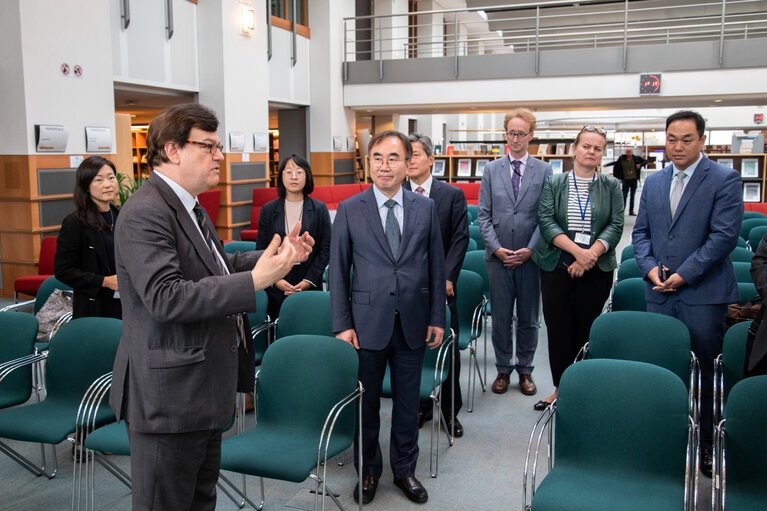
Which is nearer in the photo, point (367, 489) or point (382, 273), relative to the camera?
point (382, 273)

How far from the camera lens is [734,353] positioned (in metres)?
3.13

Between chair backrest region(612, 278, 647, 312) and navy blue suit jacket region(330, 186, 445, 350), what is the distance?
162cm

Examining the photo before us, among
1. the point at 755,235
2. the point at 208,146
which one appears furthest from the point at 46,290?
the point at 755,235

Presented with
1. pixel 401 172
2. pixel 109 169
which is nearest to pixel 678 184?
pixel 401 172

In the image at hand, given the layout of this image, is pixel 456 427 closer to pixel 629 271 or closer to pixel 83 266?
pixel 629 271

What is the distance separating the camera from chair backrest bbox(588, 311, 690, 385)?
10.3 feet

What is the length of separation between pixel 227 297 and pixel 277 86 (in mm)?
10607

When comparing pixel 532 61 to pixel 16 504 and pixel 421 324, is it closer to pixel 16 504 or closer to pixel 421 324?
pixel 421 324

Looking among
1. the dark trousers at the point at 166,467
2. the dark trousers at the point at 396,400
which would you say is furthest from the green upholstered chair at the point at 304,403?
the dark trousers at the point at 166,467

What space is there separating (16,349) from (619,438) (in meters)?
3.04

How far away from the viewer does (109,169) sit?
12.2 feet

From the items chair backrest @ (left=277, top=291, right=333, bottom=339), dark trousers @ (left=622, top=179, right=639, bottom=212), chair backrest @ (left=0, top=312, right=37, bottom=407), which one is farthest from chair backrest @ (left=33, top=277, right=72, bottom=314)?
dark trousers @ (left=622, top=179, right=639, bottom=212)

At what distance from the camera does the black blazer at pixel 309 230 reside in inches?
172

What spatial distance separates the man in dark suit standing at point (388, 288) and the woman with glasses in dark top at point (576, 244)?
130 cm
